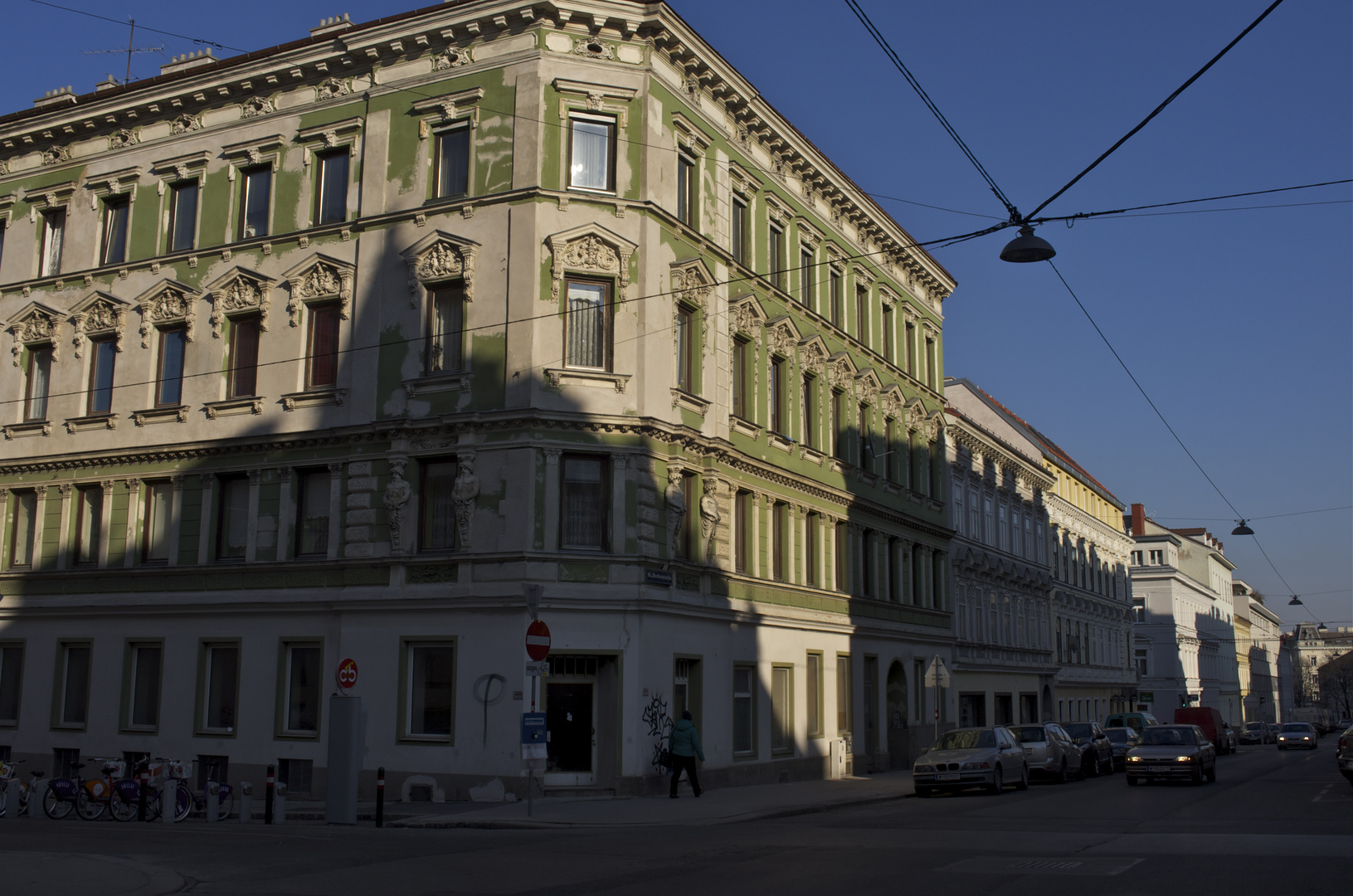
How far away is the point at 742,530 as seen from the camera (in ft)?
94.1

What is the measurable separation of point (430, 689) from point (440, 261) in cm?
872

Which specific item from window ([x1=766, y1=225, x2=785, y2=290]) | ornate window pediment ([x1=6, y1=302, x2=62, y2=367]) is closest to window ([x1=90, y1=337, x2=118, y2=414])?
ornate window pediment ([x1=6, y1=302, x2=62, y2=367])

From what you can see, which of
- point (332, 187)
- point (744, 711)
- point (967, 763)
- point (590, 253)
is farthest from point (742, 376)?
point (332, 187)

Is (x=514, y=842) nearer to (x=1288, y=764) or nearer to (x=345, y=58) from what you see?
(x=345, y=58)

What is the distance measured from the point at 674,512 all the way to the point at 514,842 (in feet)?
31.7

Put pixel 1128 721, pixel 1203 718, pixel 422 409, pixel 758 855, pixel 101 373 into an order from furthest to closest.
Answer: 1. pixel 1203 718
2. pixel 1128 721
3. pixel 101 373
4. pixel 422 409
5. pixel 758 855

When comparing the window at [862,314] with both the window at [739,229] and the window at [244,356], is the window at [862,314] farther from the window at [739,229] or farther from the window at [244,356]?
the window at [244,356]

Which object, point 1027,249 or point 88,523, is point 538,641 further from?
point 88,523

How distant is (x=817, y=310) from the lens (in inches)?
1321

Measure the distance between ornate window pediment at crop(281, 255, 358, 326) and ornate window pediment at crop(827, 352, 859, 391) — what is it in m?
13.6

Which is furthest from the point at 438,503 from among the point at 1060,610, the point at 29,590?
the point at 1060,610

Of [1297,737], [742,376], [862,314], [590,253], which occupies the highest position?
[862,314]

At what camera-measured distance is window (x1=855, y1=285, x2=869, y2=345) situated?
36.6 meters

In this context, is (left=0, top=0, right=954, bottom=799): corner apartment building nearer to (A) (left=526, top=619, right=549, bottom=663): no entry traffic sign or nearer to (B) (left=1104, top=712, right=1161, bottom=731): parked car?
(A) (left=526, top=619, right=549, bottom=663): no entry traffic sign
